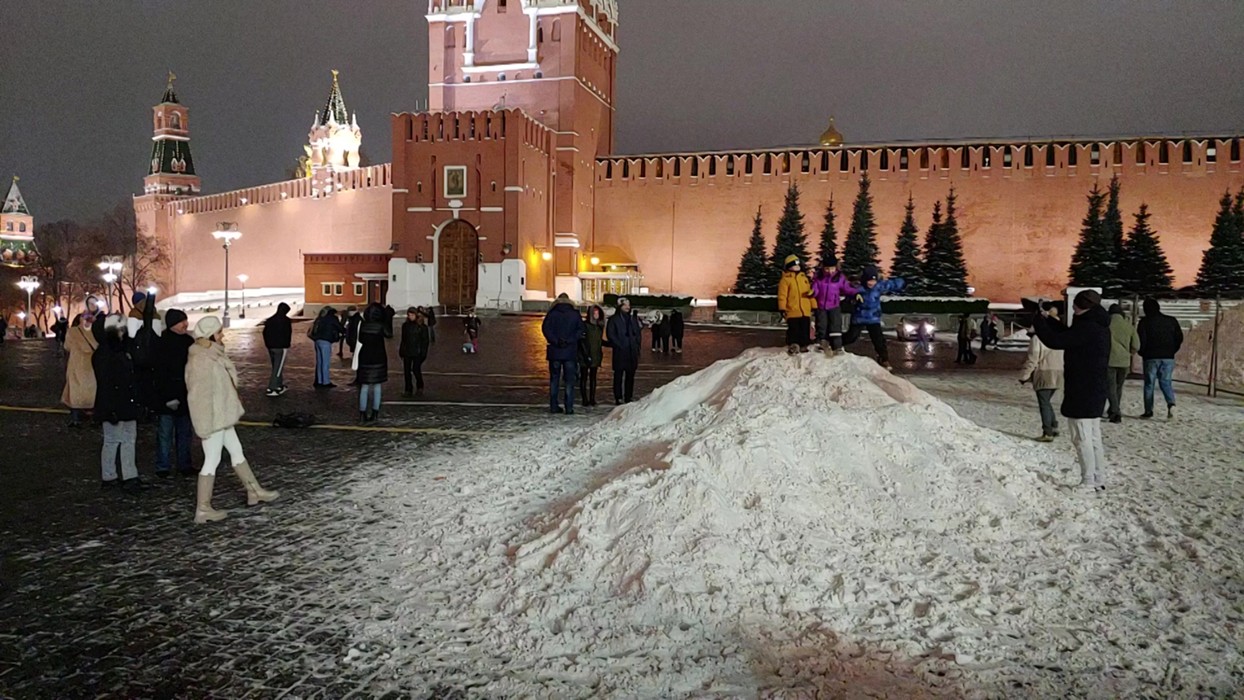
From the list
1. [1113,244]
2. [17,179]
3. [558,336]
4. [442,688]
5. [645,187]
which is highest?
[17,179]

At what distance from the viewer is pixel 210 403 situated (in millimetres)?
5277

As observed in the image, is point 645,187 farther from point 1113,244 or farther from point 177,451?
point 177,451

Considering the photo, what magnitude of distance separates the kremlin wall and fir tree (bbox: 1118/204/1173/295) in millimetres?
2513

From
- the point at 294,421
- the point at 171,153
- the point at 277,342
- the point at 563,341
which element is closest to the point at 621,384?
the point at 563,341

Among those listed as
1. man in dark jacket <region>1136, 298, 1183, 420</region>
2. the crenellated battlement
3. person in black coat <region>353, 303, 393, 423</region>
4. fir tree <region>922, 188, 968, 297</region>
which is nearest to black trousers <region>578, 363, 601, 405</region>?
person in black coat <region>353, 303, 393, 423</region>

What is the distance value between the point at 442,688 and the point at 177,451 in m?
4.47

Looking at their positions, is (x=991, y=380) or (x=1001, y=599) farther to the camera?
(x=991, y=380)

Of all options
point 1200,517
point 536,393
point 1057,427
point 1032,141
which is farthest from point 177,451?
point 1032,141

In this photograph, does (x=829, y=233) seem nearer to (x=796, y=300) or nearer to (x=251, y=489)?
(x=796, y=300)

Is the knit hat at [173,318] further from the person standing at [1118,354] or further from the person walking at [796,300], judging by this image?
the person standing at [1118,354]

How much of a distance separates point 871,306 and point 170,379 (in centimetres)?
701

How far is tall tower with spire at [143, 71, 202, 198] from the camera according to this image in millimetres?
64250

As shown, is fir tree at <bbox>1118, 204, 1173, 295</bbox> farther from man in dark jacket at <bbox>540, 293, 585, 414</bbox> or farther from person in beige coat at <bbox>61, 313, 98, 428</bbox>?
person in beige coat at <bbox>61, 313, 98, 428</bbox>

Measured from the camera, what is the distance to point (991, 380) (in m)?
14.2
